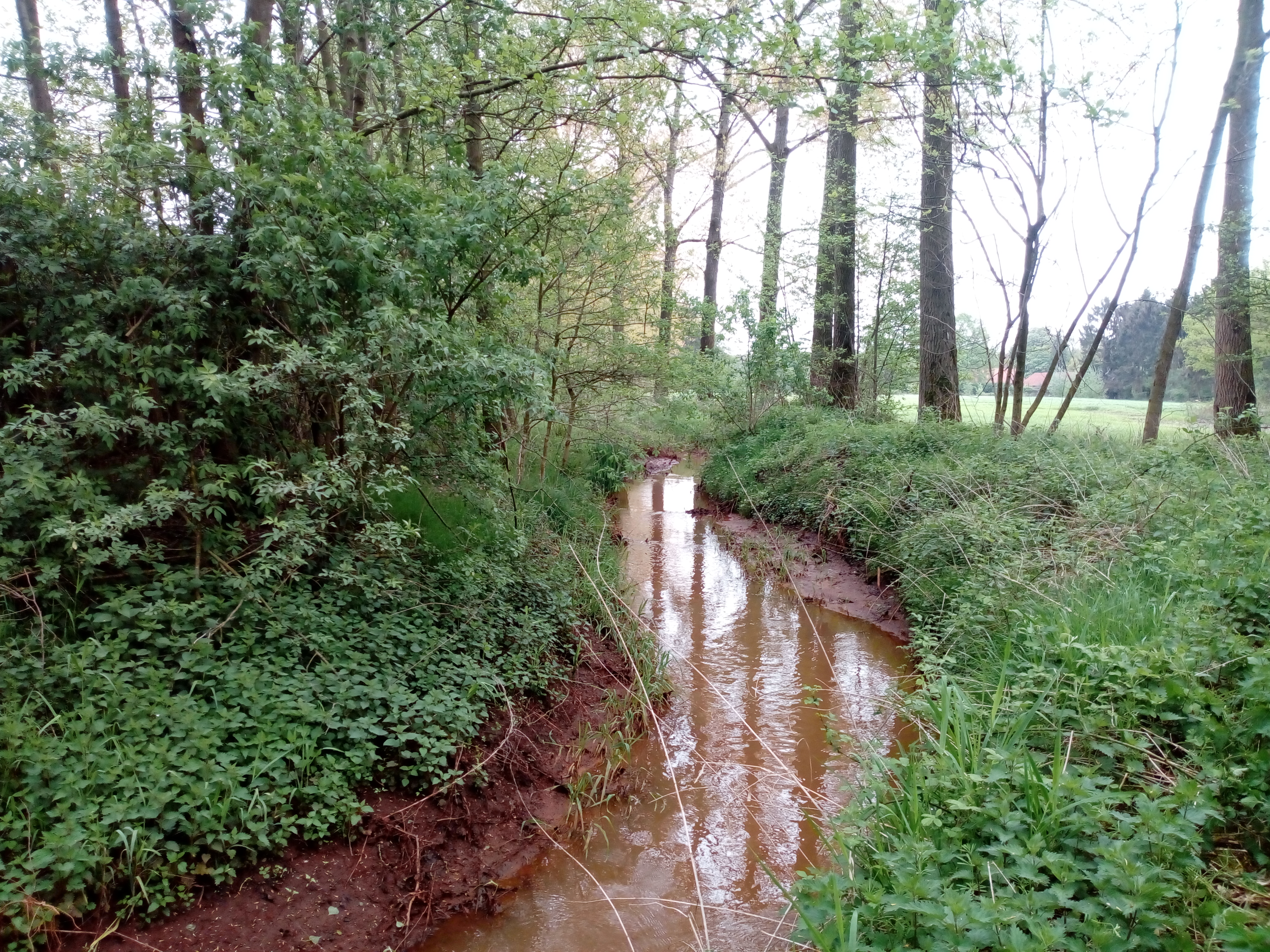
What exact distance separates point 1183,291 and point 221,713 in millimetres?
12812

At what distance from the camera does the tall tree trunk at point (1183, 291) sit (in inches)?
404

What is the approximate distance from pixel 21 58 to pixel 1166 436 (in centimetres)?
1345

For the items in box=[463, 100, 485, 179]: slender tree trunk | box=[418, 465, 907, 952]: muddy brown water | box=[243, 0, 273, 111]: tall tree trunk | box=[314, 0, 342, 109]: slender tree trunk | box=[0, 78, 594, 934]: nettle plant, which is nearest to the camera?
box=[0, 78, 594, 934]: nettle plant

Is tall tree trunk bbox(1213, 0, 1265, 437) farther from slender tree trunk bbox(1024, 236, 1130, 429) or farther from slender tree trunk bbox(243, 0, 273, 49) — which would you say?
slender tree trunk bbox(243, 0, 273, 49)

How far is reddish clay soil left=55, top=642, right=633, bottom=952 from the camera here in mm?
2973

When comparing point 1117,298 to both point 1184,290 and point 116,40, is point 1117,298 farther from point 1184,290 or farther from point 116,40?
point 116,40

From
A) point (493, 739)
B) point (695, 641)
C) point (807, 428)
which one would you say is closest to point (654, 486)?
point (807, 428)

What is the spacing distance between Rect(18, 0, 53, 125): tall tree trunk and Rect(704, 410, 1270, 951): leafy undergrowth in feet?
23.2

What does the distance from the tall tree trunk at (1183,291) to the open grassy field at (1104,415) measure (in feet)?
1.46

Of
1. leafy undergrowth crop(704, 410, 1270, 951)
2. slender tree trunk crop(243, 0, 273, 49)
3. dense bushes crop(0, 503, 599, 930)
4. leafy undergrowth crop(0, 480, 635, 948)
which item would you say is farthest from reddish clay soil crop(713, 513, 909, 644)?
slender tree trunk crop(243, 0, 273, 49)

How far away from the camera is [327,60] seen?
771 cm

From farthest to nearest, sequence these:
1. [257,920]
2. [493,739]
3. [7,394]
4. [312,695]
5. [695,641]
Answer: [695,641] < [493,739] < [7,394] < [312,695] < [257,920]

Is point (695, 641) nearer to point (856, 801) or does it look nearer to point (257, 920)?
point (856, 801)

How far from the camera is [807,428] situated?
12281 mm
